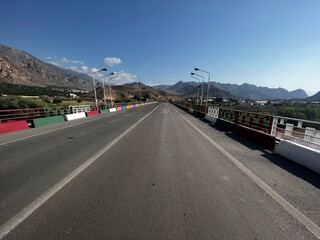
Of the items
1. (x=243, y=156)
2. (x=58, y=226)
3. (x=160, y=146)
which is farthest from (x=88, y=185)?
(x=243, y=156)

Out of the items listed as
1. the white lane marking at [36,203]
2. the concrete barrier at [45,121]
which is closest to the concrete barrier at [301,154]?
the white lane marking at [36,203]

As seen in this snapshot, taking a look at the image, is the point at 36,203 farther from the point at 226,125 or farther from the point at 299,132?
the point at 226,125

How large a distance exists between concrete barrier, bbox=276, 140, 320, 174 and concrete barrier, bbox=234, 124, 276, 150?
60 cm

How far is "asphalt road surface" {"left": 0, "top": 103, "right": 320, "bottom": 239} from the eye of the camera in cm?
213

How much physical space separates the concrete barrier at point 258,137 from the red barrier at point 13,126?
15089mm

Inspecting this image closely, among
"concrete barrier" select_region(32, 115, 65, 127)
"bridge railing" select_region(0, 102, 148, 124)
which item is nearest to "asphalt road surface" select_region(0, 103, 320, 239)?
"concrete barrier" select_region(32, 115, 65, 127)

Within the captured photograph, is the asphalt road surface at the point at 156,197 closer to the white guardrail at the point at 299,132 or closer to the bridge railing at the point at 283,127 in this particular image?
the white guardrail at the point at 299,132

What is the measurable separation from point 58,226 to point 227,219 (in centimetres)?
265

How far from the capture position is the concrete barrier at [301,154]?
407 cm

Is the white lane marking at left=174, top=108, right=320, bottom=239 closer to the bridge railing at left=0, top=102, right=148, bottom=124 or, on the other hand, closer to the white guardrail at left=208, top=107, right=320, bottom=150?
the white guardrail at left=208, top=107, right=320, bottom=150

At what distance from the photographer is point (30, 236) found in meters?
1.99

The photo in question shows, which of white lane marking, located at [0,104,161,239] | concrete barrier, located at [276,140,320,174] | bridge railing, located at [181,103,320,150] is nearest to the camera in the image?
white lane marking, located at [0,104,161,239]

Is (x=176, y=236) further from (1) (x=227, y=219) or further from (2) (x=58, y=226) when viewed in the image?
(2) (x=58, y=226)

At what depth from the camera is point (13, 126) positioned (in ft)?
33.5
